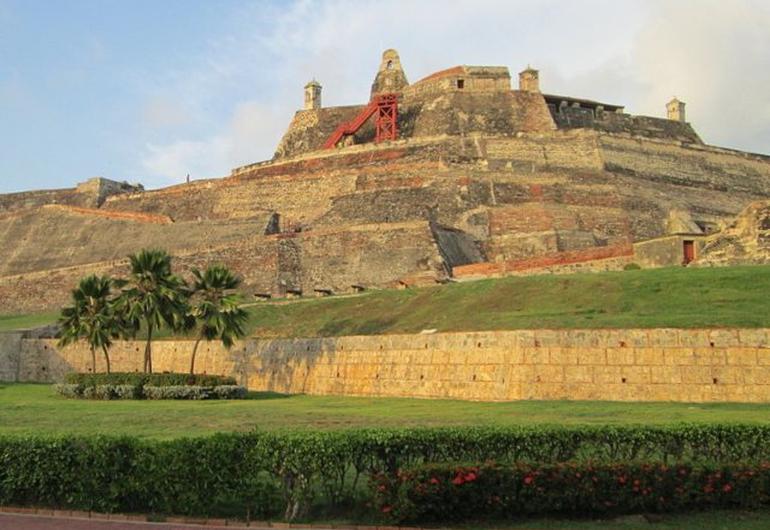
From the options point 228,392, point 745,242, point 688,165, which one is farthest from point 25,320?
point 688,165

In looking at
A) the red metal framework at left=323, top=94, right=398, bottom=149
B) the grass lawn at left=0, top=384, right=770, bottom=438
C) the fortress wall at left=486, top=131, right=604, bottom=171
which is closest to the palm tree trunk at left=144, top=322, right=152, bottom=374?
the grass lawn at left=0, top=384, right=770, bottom=438

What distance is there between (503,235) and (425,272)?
7.10 m

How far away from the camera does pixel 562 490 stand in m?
10.3

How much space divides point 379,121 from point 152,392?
Result: 3394 cm

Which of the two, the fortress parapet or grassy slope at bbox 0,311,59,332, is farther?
the fortress parapet

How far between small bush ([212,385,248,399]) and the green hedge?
51.7ft

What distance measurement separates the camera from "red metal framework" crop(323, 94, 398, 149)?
57816mm

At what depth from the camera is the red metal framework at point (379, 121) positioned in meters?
57.8

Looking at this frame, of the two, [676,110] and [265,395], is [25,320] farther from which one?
[676,110]

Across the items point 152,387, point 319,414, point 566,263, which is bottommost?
point 319,414

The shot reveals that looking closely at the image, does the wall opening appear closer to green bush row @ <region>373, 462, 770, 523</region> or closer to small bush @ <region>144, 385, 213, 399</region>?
small bush @ <region>144, 385, 213, 399</region>

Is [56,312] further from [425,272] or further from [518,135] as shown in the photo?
[518,135]

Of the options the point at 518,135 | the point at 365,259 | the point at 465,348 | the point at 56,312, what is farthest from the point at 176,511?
the point at 518,135

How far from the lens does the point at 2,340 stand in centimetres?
3853
